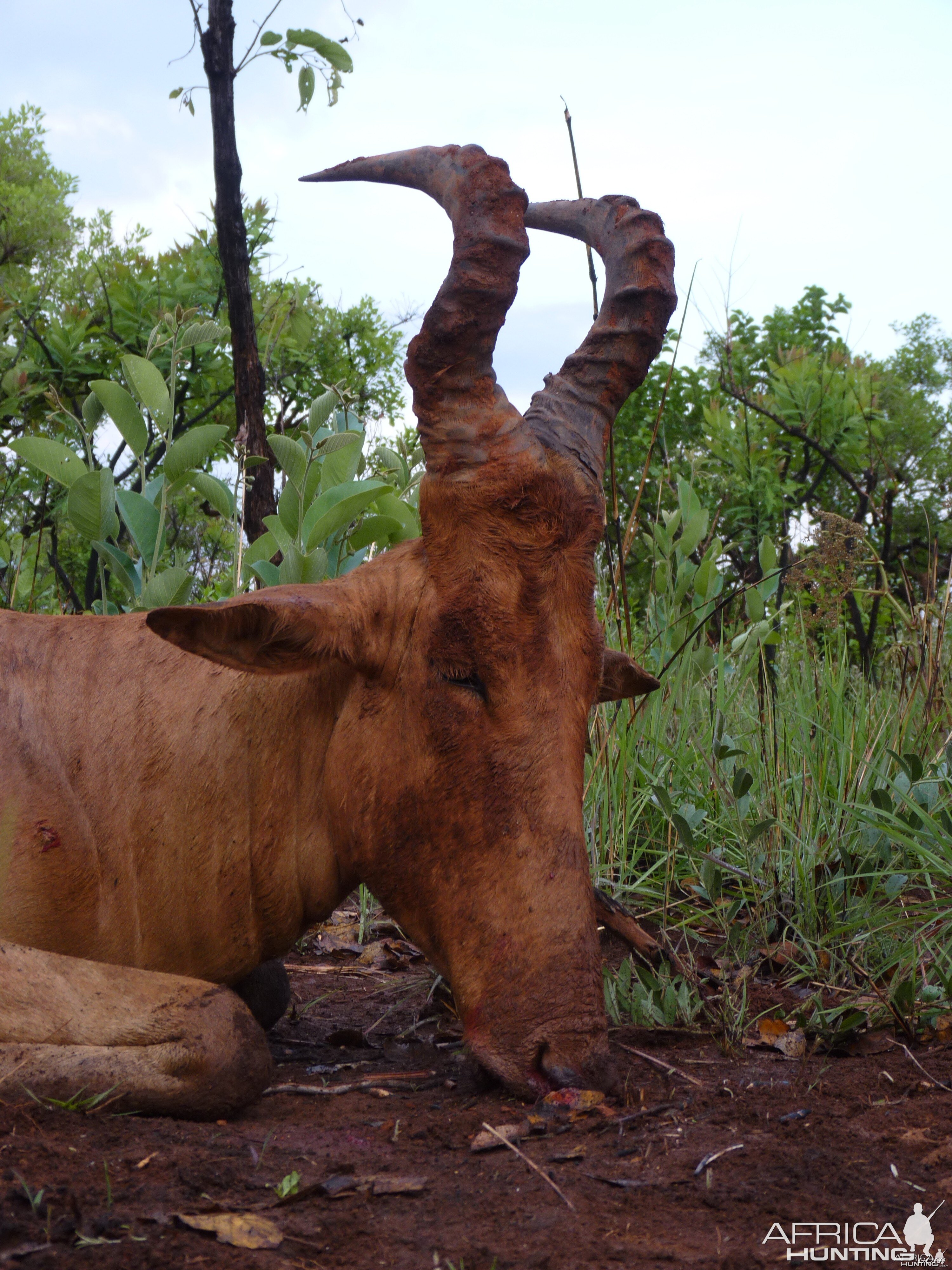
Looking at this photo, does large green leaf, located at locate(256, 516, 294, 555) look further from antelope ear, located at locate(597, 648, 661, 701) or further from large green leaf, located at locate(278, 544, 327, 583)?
antelope ear, located at locate(597, 648, 661, 701)

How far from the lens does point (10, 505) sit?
11.8 meters

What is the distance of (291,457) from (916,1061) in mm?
3491

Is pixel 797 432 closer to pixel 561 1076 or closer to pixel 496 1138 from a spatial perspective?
pixel 561 1076

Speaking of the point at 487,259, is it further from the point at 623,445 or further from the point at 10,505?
the point at 623,445

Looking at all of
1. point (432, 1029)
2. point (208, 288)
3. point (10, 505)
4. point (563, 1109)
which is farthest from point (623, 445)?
point (563, 1109)

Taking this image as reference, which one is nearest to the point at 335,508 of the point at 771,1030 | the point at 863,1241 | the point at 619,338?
the point at 619,338

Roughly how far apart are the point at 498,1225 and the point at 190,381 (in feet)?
33.1

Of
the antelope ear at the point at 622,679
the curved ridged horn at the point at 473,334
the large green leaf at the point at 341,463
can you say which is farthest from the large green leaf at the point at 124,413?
the antelope ear at the point at 622,679

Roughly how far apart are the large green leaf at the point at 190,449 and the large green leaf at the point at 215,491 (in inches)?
5.4

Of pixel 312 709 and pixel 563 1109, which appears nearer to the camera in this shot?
pixel 563 1109

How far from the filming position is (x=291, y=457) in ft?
18.0

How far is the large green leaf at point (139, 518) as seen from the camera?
568 centimetres

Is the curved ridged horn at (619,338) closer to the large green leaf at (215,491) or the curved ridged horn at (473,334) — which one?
the curved ridged horn at (473,334)

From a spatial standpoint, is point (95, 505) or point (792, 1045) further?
point (95, 505)
